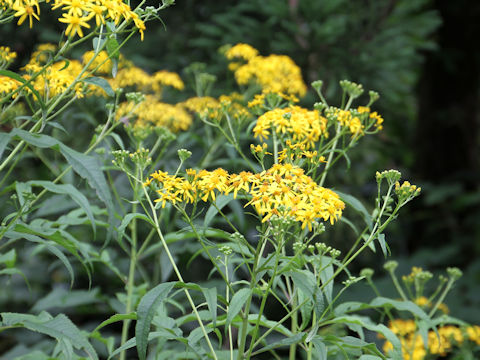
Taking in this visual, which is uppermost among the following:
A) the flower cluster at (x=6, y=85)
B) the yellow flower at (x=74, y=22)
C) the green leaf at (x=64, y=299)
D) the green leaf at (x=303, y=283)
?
the yellow flower at (x=74, y=22)

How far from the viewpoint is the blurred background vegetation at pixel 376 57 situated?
464 centimetres

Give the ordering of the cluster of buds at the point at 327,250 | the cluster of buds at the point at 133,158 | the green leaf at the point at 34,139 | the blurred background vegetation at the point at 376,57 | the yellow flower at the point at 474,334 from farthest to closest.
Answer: the blurred background vegetation at the point at 376,57
the yellow flower at the point at 474,334
the cluster of buds at the point at 133,158
the cluster of buds at the point at 327,250
the green leaf at the point at 34,139

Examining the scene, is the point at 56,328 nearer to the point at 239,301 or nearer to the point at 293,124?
the point at 239,301

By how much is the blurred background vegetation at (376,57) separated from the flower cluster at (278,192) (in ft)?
6.84

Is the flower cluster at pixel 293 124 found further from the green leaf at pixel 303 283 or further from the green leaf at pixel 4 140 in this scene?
the green leaf at pixel 4 140

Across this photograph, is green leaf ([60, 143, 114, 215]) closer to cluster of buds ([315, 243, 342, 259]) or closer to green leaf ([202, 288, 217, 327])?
green leaf ([202, 288, 217, 327])

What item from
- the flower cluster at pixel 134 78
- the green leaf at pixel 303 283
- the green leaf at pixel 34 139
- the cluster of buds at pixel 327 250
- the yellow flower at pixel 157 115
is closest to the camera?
the green leaf at pixel 303 283

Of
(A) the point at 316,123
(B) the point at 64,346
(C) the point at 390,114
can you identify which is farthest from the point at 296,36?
(B) the point at 64,346

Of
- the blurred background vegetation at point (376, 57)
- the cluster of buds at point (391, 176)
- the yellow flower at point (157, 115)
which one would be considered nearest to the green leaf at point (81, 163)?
the cluster of buds at point (391, 176)

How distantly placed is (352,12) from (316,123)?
125 inches

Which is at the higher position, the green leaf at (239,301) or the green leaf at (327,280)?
the green leaf at (239,301)

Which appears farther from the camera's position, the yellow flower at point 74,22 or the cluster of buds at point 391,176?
the cluster of buds at point 391,176

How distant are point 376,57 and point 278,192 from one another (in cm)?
327

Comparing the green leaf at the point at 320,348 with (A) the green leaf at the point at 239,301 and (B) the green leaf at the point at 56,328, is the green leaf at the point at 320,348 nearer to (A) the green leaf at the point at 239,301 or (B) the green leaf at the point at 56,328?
(A) the green leaf at the point at 239,301
